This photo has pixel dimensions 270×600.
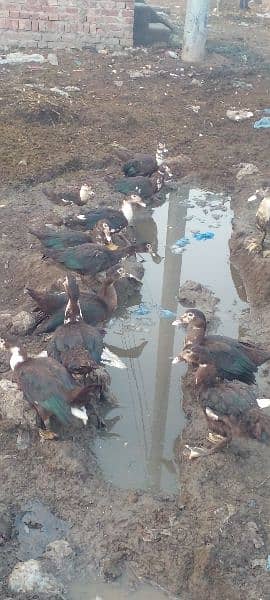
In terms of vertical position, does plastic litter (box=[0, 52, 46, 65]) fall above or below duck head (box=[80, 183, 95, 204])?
above

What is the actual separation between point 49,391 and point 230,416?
1.43 metres

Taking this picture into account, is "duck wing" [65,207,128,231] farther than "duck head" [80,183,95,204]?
No

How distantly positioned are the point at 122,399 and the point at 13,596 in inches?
87.7

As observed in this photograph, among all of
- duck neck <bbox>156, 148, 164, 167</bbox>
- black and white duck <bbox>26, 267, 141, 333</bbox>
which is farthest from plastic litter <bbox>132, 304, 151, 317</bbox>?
duck neck <bbox>156, 148, 164, 167</bbox>

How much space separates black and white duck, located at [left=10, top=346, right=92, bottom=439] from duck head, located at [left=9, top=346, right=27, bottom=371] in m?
0.01

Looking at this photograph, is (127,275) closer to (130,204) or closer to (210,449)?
(130,204)

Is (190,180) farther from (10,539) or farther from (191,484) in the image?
(10,539)

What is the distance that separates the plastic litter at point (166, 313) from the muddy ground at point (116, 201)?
0.82 metres

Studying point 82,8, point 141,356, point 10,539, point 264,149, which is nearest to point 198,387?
point 141,356

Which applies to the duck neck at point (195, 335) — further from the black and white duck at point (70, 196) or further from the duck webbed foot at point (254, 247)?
the black and white duck at point (70, 196)

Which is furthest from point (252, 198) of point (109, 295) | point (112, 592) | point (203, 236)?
point (112, 592)

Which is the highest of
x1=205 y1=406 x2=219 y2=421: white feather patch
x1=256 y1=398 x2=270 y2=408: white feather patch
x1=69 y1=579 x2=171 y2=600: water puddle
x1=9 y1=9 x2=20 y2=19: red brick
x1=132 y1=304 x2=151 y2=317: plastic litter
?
x1=9 y1=9 x2=20 y2=19: red brick

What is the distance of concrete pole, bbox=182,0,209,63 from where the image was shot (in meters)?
15.9

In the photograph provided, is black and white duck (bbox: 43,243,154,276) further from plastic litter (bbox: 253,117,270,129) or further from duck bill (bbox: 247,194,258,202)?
plastic litter (bbox: 253,117,270,129)
